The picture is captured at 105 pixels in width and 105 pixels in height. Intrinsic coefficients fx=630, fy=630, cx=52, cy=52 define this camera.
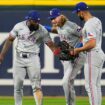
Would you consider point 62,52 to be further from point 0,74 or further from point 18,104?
point 0,74

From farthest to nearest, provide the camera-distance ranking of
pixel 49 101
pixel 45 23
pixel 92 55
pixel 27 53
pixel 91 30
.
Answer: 1. pixel 45 23
2. pixel 49 101
3. pixel 27 53
4. pixel 92 55
5. pixel 91 30

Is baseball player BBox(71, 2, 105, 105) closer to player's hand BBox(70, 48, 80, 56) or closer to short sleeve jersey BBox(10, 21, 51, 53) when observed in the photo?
player's hand BBox(70, 48, 80, 56)

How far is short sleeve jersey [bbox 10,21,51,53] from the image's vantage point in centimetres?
1097

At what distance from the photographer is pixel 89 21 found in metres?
9.90

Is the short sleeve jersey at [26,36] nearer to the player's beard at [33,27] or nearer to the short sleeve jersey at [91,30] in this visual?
the player's beard at [33,27]

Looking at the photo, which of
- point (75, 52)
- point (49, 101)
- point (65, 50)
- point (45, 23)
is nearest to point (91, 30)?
point (75, 52)

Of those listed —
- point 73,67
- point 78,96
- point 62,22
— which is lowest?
point 78,96

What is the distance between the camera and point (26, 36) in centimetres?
1100

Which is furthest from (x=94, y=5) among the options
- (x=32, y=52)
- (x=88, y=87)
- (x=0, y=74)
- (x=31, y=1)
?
(x=88, y=87)

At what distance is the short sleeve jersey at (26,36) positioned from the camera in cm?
1097

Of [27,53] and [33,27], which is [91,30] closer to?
[33,27]

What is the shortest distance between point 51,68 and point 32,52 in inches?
123

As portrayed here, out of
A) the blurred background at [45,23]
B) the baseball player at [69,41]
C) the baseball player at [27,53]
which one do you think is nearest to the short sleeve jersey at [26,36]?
the baseball player at [27,53]

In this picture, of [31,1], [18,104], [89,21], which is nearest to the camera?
[89,21]
